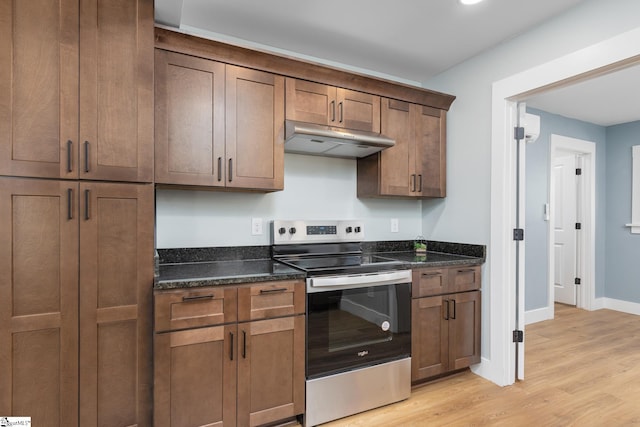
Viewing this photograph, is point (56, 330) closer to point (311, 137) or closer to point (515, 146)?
point (311, 137)

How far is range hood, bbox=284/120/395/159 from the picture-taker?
6.95ft

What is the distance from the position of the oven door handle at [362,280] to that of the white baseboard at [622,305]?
4.03 meters

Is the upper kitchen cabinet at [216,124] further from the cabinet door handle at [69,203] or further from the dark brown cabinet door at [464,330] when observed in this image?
the dark brown cabinet door at [464,330]

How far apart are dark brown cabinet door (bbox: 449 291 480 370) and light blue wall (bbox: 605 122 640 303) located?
10.7 feet

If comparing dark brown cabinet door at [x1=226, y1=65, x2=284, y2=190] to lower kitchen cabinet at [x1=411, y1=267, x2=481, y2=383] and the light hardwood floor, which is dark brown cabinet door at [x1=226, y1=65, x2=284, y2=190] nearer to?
lower kitchen cabinet at [x1=411, y1=267, x2=481, y2=383]

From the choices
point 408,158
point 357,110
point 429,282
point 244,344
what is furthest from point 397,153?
point 244,344

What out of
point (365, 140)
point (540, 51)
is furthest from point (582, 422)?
point (540, 51)

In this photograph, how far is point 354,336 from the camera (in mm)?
2098

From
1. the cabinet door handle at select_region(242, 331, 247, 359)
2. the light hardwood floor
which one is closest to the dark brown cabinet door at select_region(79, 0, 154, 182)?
the cabinet door handle at select_region(242, 331, 247, 359)

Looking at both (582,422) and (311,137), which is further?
(311,137)

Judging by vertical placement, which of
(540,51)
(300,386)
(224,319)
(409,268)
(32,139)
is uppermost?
(540,51)

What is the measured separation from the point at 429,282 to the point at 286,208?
3.97 ft

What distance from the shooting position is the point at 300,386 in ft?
Result: 6.36

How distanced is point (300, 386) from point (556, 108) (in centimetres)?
416
